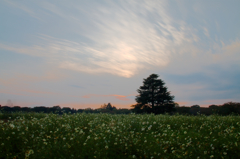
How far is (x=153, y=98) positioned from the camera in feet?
109

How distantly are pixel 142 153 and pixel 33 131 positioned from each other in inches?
222

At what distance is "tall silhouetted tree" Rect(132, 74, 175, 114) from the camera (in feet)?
107

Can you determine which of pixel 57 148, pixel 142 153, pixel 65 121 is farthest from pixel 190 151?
pixel 65 121

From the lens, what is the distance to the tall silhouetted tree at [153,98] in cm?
3272

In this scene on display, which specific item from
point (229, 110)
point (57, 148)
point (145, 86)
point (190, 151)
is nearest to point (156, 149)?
point (190, 151)

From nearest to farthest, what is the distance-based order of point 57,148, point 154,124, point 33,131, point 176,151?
point 57,148
point 176,151
point 33,131
point 154,124

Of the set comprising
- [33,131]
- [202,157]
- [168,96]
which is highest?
[168,96]

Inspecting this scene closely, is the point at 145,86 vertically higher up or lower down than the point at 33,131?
higher up

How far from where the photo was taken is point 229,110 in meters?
27.1

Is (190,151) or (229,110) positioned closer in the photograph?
(190,151)

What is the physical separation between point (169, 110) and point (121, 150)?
89.4 feet

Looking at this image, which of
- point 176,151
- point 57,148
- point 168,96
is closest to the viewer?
point 57,148

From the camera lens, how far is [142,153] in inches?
280

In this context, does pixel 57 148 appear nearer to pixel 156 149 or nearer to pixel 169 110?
pixel 156 149
